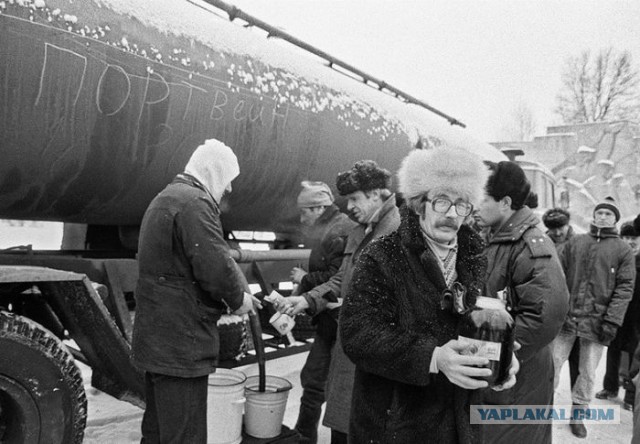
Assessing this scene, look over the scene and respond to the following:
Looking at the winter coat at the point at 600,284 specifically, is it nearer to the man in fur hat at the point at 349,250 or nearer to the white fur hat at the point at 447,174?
the man in fur hat at the point at 349,250

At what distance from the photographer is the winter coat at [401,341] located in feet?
4.61

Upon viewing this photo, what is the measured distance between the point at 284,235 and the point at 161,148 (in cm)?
179

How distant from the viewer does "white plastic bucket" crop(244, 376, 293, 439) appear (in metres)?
2.75

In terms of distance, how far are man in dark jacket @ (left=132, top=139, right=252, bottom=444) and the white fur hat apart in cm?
90

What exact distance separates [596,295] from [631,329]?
34.1 inches

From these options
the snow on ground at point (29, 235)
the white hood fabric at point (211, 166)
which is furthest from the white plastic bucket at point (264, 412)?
the snow on ground at point (29, 235)

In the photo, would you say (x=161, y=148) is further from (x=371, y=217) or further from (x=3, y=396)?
(x=3, y=396)

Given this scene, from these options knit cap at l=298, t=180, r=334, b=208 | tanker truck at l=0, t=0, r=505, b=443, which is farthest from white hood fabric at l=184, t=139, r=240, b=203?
knit cap at l=298, t=180, r=334, b=208

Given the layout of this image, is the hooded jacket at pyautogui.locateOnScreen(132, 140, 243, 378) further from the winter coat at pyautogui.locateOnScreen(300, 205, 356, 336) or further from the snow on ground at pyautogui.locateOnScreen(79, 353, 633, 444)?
the snow on ground at pyautogui.locateOnScreen(79, 353, 633, 444)

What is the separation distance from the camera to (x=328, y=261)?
314 cm

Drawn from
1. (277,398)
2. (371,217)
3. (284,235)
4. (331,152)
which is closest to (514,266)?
(371,217)

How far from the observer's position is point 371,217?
106 inches

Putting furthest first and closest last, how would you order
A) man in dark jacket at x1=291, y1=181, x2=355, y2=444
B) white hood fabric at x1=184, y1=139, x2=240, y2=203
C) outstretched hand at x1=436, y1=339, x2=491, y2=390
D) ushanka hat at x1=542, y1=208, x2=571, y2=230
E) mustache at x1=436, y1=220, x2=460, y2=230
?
ushanka hat at x1=542, y1=208, x2=571, y2=230
man in dark jacket at x1=291, y1=181, x2=355, y2=444
white hood fabric at x1=184, y1=139, x2=240, y2=203
mustache at x1=436, y1=220, x2=460, y2=230
outstretched hand at x1=436, y1=339, x2=491, y2=390

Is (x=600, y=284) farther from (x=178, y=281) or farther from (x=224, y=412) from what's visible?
(x=178, y=281)
